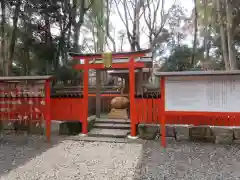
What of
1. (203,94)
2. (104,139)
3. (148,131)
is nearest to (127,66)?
(148,131)

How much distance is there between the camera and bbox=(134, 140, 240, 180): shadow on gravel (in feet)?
13.2

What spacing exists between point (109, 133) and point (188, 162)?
313cm

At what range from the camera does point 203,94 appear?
19.1ft

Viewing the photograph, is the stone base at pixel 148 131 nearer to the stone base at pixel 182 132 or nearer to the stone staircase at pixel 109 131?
the stone staircase at pixel 109 131

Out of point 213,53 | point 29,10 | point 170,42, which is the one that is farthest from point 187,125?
point 170,42

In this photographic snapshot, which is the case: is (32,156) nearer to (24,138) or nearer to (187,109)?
(24,138)

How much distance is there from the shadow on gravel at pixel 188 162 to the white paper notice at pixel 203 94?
105cm

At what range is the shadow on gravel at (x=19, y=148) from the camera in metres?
4.72

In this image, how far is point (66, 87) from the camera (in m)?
11.9

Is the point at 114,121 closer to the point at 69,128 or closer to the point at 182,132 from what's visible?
the point at 69,128

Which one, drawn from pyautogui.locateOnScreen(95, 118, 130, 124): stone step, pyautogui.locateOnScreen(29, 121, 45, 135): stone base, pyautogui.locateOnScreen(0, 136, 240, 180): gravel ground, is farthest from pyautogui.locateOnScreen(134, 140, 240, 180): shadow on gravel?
pyautogui.locateOnScreen(29, 121, 45, 135): stone base

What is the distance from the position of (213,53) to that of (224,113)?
13295mm

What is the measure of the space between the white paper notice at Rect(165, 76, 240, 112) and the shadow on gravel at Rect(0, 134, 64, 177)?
358cm

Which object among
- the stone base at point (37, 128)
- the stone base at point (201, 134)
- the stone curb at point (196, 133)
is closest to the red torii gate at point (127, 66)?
the stone curb at point (196, 133)
